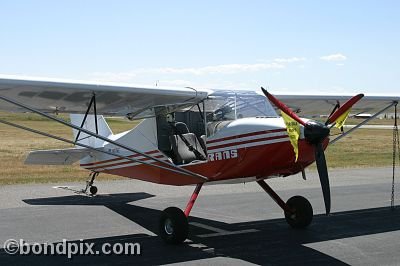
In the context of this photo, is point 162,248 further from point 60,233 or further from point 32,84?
point 32,84

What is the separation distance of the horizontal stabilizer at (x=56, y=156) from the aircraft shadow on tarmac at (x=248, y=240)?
154 cm

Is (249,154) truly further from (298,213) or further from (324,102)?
(324,102)

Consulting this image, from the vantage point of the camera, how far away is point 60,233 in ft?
27.9

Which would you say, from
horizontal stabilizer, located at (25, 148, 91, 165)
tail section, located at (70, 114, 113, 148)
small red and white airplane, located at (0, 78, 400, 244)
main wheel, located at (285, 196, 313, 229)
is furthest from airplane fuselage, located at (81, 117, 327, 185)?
horizontal stabilizer, located at (25, 148, 91, 165)

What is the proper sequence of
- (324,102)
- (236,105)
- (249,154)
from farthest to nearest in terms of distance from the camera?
(324,102) → (236,105) → (249,154)

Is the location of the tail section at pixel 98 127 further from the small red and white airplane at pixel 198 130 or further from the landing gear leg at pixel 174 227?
the landing gear leg at pixel 174 227

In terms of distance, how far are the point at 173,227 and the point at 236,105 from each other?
236 centimetres

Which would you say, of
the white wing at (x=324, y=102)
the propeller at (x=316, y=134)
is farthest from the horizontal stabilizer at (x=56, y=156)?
the propeller at (x=316, y=134)

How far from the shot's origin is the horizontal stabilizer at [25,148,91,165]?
12.0 meters

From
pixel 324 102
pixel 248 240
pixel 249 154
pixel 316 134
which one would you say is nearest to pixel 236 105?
pixel 249 154

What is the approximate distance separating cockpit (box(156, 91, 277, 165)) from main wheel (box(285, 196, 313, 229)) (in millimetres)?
1848

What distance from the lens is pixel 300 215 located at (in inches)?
354

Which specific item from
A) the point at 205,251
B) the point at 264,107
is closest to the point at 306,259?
the point at 205,251

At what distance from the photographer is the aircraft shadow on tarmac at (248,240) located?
677 cm
